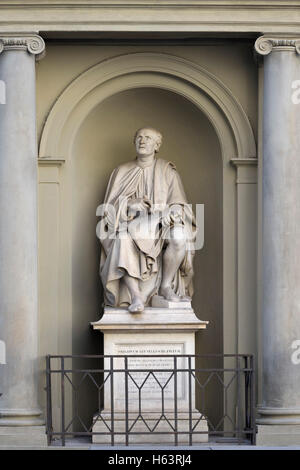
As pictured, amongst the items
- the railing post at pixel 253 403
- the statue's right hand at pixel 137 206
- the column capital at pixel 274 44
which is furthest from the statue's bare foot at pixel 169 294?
the column capital at pixel 274 44

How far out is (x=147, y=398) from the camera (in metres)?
14.5

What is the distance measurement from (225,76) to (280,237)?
1.95 m

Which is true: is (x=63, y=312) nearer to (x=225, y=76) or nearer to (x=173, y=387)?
(x=173, y=387)

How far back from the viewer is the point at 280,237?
14.3 meters

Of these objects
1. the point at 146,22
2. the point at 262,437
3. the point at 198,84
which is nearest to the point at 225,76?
the point at 198,84

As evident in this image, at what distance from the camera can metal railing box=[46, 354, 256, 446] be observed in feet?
46.2

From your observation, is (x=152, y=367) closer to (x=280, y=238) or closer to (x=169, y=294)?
(x=169, y=294)

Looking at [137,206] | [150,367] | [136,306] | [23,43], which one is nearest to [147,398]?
[150,367]

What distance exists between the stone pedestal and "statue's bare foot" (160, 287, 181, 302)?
0.11m

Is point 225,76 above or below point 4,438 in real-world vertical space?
above

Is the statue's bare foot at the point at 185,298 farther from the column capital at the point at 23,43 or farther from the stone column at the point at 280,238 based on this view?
the column capital at the point at 23,43

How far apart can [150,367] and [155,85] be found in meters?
2.94

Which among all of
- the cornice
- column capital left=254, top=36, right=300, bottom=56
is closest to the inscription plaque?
column capital left=254, top=36, right=300, bottom=56

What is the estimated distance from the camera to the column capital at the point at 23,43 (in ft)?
47.0
